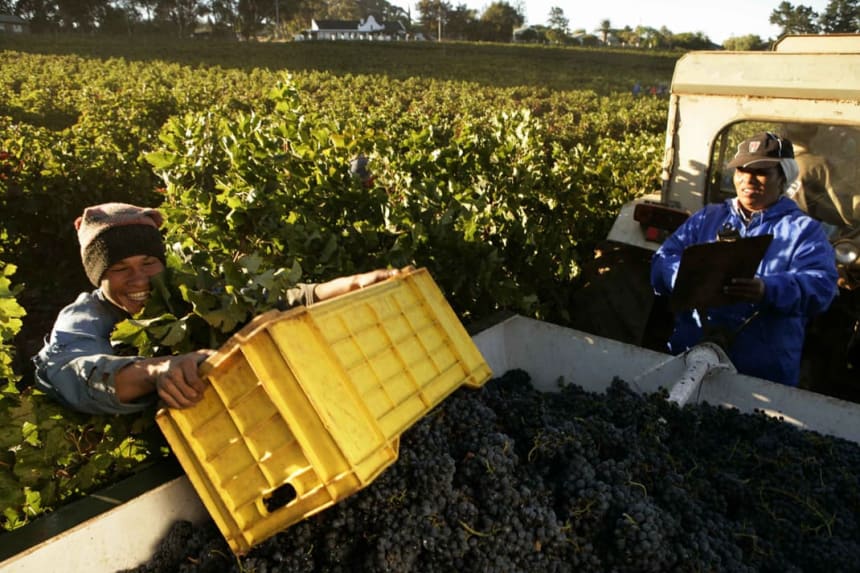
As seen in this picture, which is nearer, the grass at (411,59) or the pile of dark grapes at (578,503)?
the pile of dark grapes at (578,503)

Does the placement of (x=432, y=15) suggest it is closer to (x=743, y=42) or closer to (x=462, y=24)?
(x=462, y=24)

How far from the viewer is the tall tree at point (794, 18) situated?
6040cm

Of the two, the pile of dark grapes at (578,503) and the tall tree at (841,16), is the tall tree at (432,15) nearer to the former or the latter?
the tall tree at (841,16)

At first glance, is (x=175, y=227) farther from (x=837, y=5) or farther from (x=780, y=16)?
(x=780, y=16)

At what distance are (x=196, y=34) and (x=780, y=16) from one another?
2786 inches

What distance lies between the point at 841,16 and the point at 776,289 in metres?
65.7

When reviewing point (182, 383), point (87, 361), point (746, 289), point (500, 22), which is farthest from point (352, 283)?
point (500, 22)

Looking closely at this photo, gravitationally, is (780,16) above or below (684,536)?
above

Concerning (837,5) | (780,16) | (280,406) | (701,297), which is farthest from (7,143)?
(780,16)

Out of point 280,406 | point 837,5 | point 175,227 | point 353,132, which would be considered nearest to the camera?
point 280,406

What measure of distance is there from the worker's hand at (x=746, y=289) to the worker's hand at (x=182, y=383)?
2.49 meters

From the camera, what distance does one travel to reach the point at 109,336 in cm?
224

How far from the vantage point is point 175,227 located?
12.0ft

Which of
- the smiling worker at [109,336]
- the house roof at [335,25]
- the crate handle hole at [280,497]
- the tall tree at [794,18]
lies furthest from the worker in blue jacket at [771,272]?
the house roof at [335,25]
